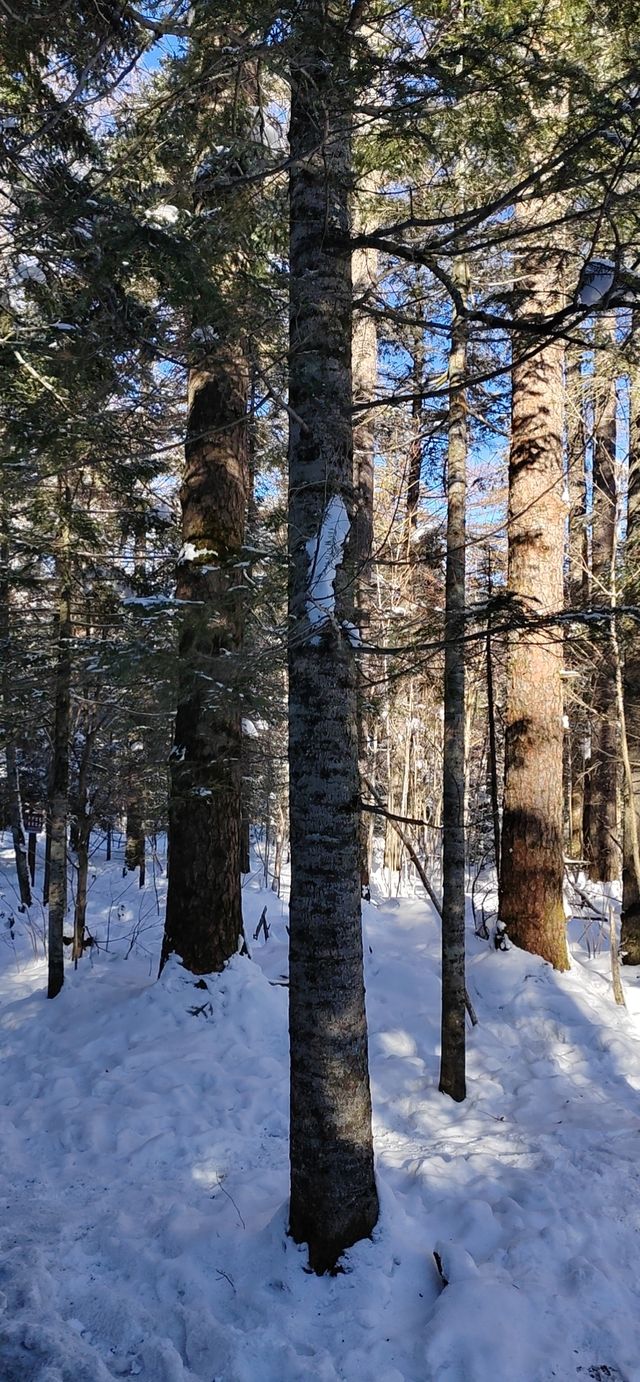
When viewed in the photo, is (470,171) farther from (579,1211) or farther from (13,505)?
(579,1211)

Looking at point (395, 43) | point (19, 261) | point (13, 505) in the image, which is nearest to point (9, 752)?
point (13, 505)

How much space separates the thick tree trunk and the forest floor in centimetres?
66

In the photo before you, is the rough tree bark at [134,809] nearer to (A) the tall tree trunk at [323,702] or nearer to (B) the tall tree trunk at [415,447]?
(B) the tall tree trunk at [415,447]

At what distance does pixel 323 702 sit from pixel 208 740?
11.7ft

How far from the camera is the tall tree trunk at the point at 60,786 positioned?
719 cm

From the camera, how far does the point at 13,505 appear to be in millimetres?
7398

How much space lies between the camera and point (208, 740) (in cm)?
688

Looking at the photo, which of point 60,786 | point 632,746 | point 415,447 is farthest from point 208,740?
point 415,447

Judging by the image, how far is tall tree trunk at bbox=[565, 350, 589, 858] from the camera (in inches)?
381

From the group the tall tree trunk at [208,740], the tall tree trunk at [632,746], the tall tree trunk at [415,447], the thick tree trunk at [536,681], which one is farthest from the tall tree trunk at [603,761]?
the tall tree trunk at [208,740]

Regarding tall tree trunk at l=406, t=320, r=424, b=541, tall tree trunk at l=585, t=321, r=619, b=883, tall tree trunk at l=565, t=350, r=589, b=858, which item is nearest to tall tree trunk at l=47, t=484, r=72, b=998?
tall tree trunk at l=406, t=320, r=424, b=541

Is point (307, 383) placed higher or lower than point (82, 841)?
higher

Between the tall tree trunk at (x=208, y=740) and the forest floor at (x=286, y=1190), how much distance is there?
41cm

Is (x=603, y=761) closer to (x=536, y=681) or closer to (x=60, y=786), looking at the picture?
(x=536, y=681)
